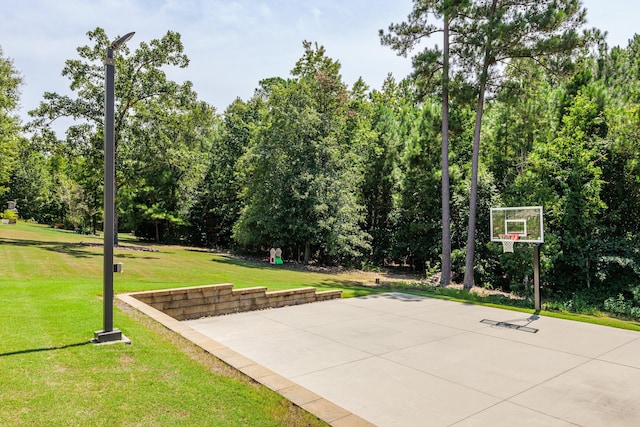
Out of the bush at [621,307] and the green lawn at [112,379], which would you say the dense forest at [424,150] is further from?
the green lawn at [112,379]

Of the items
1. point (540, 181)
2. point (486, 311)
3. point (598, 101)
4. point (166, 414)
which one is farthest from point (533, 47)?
point (166, 414)

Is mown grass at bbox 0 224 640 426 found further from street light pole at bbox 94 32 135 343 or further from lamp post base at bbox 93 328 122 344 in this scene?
street light pole at bbox 94 32 135 343

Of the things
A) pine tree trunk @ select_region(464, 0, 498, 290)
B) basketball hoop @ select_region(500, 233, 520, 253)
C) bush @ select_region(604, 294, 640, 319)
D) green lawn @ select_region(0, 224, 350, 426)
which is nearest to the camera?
green lawn @ select_region(0, 224, 350, 426)

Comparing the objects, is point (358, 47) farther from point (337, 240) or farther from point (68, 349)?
point (68, 349)

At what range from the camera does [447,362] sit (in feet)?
19.3

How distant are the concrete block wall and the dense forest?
8.35 metres

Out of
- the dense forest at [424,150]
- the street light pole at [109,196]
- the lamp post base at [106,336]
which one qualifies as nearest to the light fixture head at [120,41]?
the street light pole at [109,196]

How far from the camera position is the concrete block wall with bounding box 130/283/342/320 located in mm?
8445

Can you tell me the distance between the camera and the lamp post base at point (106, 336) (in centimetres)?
511

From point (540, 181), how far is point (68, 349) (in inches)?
562

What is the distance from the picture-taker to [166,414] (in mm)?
3492

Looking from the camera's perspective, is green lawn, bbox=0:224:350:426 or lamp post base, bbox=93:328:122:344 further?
lamp post base, bbox=93:328:122:344

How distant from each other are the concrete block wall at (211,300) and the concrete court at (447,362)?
37 cm

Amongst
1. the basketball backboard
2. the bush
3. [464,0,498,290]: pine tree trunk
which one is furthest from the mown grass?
the bush
